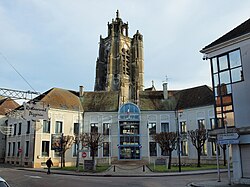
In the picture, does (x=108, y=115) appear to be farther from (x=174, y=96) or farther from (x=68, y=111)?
(x=174, y=96)

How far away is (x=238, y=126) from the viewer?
53.3 feet

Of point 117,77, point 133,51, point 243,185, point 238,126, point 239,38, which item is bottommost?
point 243,185

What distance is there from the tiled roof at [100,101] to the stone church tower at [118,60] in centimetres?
1579

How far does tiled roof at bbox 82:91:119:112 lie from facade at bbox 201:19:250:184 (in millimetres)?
26889

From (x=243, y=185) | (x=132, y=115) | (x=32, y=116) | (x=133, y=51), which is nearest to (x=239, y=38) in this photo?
(x=243, y=185)

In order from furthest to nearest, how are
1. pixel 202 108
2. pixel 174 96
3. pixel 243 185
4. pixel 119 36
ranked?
pixel 119 36 → pixel 174 96 → pixel 202 108 → pixel 243 185

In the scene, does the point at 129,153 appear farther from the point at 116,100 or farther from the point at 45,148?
the point at 45,148

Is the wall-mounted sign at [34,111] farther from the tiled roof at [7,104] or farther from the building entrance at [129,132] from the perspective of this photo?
the tiled roof at [7,104]

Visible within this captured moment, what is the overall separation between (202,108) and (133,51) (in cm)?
3708

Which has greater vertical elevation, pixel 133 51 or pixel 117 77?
pixel 133 51

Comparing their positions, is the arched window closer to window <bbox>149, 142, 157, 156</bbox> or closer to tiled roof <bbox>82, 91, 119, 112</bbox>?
tiled roof <bbox>82, 91, 119, 112</bbox>

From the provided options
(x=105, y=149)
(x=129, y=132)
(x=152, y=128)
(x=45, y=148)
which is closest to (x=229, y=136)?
(x=152, y=128)

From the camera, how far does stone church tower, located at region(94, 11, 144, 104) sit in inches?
2591

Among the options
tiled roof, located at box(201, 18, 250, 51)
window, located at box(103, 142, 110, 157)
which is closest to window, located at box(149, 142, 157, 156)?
window, located at box(103, 142, 110, 157)
